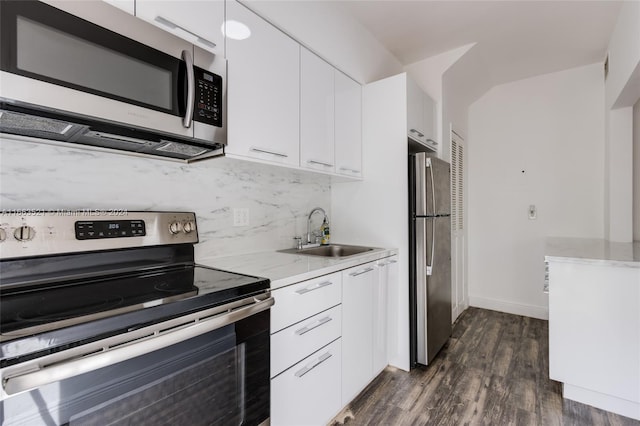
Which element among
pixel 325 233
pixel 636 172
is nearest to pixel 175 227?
pixel 325 233

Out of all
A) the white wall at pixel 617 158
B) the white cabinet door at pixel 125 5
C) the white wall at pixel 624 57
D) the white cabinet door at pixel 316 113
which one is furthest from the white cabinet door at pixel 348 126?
the white wall at pixel 617 158

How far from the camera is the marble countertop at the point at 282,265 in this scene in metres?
1.40

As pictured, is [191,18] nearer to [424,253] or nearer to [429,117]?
[424,253]

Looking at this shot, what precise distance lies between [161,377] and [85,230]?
66cm

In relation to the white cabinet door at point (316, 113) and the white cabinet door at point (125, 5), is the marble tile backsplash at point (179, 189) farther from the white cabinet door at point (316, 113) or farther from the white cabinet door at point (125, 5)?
the white cabinet door at point (125, 5)

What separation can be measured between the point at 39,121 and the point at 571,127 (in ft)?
14.5

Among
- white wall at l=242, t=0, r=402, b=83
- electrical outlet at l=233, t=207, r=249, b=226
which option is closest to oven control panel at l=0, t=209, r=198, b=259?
electrical outlet at l=233, t=207, r=249, b=226

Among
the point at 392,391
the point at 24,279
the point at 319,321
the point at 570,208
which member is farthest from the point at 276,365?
the point at 570,208

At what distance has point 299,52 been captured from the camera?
1.88 metres

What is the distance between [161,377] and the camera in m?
0.90

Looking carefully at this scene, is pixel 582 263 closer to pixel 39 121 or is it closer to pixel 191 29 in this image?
pixel 191 29

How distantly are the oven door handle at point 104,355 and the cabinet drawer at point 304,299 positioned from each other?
32 cm

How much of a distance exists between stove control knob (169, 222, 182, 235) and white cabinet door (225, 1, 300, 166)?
418 mm

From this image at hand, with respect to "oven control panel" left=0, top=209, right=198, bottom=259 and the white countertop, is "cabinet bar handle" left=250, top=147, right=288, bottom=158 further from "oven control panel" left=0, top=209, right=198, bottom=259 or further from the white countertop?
the white countertop
